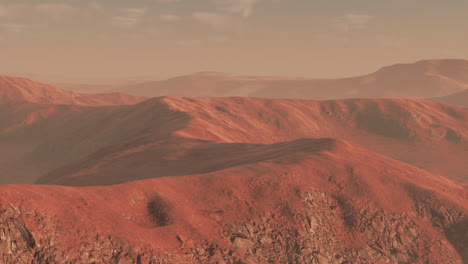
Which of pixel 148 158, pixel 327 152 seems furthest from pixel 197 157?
pixel 327 152

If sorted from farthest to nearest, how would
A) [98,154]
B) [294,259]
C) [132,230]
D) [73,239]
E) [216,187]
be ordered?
[98,154] → [216,187] → [294,259] → [132,230] → [73,239]

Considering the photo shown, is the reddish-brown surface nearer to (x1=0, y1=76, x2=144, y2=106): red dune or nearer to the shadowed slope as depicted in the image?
the shadowed slope

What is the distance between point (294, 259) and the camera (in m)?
25.1

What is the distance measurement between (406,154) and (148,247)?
7670cm

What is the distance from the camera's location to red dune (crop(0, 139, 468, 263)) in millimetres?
19984

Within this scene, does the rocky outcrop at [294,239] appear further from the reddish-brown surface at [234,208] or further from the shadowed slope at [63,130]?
the shadowed slope at [63,130]

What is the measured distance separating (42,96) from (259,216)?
450 feet

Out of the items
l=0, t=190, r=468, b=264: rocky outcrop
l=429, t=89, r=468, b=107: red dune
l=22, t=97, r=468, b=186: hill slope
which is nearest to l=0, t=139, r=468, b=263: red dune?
l=0, t=190, r=468, b=264: rocky outcrop

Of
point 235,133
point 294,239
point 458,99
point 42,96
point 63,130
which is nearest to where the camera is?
point 294,239

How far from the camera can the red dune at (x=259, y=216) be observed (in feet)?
65.6

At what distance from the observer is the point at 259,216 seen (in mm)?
26859

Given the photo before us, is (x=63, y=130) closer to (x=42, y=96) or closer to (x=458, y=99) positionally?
(x=42, y=96)

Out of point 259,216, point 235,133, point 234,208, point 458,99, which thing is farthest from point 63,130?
point 458,99

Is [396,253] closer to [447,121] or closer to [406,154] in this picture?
[406,154]
